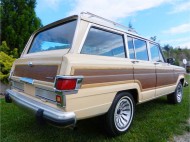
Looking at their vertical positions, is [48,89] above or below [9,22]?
below

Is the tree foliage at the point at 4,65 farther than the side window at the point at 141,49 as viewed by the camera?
Yes

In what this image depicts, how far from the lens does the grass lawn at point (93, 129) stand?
11.7ft

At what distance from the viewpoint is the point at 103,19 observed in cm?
385

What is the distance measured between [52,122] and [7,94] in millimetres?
1798

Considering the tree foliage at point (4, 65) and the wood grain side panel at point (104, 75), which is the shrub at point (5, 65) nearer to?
the tree foliage at point (4, 65)

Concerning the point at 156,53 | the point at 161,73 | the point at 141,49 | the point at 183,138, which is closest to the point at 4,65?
the point at 141,49

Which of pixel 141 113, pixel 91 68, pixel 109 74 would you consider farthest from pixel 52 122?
pixel 141 113

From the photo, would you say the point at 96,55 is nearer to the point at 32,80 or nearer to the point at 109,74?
the point at 109,74

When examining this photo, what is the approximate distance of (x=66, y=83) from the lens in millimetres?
2660

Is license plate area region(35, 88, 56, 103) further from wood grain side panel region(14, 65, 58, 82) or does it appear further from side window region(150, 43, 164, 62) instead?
side window region(150, 43, 164, 62)

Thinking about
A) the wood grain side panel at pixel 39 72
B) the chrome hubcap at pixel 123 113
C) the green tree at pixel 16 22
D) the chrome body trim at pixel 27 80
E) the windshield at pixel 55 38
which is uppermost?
the green tree at pixel 16 22

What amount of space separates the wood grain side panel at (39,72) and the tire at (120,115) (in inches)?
46.3

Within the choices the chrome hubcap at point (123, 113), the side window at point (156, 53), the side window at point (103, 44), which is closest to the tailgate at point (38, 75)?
the side window at point (103, 44)

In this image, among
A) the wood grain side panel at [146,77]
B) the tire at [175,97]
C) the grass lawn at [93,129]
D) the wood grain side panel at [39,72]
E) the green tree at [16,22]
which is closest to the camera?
the wood grain side panel at [39,72]
